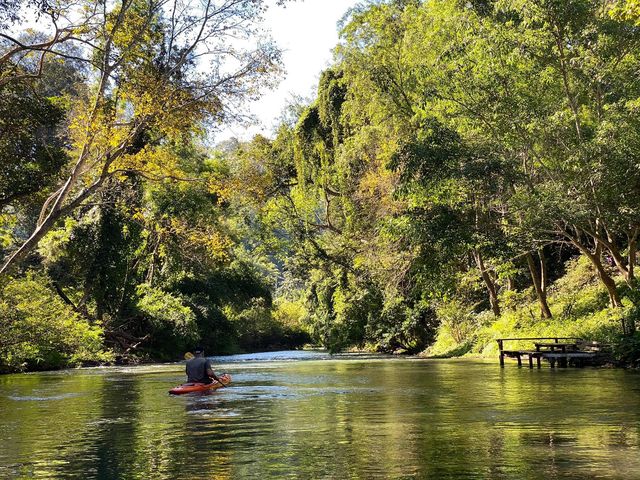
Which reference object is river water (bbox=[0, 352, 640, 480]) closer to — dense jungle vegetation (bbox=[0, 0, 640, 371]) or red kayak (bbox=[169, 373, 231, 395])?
red kayak (bbox=[169, 373, 231, 395])

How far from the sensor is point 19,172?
27609mm

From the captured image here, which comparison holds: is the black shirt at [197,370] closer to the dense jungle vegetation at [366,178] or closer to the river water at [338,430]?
the river water at [338,430]

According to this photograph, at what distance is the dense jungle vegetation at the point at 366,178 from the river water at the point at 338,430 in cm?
589

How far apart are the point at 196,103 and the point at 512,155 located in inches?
539

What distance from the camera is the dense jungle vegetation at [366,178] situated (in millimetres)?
24578

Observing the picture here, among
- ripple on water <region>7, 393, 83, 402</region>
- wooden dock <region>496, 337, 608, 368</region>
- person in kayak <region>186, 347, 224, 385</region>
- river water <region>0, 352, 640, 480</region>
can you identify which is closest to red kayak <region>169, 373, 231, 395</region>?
person in kayak <region>186, 347, 224, 385</region>

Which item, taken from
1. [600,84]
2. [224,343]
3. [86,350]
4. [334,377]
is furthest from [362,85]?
[224,343]

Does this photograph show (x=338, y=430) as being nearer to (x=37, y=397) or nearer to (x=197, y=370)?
(x=197, y=370)

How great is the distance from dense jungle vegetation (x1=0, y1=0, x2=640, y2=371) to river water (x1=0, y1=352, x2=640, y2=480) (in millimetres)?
5895

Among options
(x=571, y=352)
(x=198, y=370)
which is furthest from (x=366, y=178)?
(x=198, y=370)

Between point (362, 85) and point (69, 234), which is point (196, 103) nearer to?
point (362, 85)

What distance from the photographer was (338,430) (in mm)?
13508

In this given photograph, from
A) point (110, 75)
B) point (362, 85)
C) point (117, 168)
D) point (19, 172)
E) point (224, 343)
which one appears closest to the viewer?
point (110, 75)

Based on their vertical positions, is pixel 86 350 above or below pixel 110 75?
below
